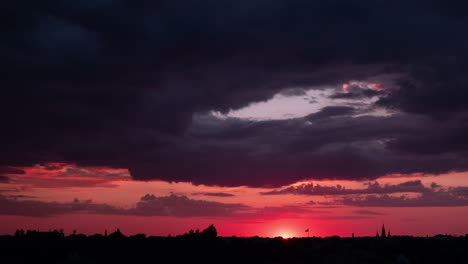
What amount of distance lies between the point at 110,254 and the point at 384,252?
89.5 metres

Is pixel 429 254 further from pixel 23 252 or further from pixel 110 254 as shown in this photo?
pixel 23 252

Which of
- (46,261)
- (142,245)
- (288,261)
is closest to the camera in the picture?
(46,261)

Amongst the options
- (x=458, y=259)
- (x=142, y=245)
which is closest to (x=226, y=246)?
(x=142, y=245)

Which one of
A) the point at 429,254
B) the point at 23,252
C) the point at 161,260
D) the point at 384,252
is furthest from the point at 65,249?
the point at 429,254

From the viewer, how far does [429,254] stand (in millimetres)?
195500

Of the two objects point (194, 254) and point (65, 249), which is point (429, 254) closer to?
point (194, 254)

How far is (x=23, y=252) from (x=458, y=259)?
137639 millimetres

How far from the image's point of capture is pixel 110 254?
17988cm

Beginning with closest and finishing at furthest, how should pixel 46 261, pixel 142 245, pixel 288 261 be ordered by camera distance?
pixel 46 261, pixel 288 261, pixel 142 245

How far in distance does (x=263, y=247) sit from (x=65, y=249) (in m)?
63.7

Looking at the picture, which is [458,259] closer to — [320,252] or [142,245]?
[320,252]

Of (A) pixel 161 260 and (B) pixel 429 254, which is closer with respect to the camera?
(A) pixel 161 260

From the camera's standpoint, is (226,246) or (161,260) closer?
(161,260)

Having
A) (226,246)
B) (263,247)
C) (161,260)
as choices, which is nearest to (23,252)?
(161,260)
